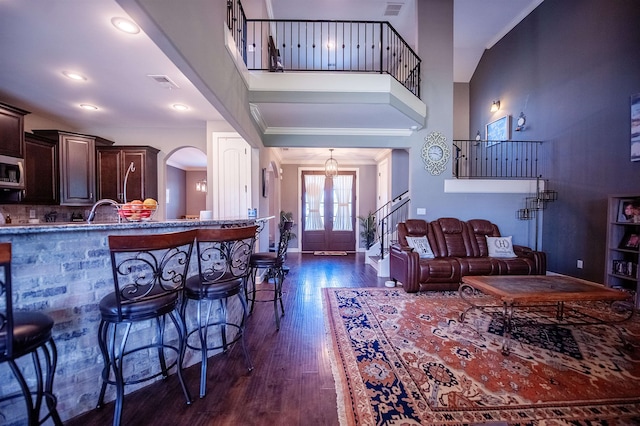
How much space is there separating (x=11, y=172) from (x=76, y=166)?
0.93m

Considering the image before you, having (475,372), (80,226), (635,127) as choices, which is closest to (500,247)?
(635,127)

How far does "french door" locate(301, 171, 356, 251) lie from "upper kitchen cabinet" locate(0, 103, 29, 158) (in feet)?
18.7

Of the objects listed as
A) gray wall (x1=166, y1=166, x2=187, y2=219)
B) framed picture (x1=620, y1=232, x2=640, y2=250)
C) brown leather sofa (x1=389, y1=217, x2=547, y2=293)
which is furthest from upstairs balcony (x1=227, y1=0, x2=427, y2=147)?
gray wall (x1=166, y1=166, x2=187, y2=219)

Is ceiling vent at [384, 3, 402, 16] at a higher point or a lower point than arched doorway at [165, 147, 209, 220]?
higher

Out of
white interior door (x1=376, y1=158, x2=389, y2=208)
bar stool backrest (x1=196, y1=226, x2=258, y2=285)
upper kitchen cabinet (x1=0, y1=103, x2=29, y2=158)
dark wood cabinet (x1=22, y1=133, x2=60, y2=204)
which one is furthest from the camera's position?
white interior door (x1=376, y1=158, x2=389, y2=208)

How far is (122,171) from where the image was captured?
4.52 meters

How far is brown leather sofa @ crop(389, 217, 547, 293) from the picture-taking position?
4023 mm

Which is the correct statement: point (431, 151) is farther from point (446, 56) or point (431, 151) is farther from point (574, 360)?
point (574, 360)

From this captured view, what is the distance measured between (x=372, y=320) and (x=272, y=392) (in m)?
1.46

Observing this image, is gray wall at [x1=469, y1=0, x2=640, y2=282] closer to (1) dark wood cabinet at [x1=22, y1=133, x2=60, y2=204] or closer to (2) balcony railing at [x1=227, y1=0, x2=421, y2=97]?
(2) balcony railing at [x1=227, y1=0, x2=421, y2=97]

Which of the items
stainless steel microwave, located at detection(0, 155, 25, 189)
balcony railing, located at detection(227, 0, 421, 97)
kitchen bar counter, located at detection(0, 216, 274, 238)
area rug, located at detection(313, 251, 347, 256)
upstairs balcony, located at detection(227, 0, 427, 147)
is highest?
balcony railing, located at detection(227, 0, 421, 97)

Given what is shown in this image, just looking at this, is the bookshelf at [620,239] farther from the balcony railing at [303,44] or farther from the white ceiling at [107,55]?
the white ceiling at [107,55]

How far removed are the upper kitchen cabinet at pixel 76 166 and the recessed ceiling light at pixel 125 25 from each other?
301 cm

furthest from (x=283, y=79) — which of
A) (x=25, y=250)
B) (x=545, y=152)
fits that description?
(x=545, y=152)
